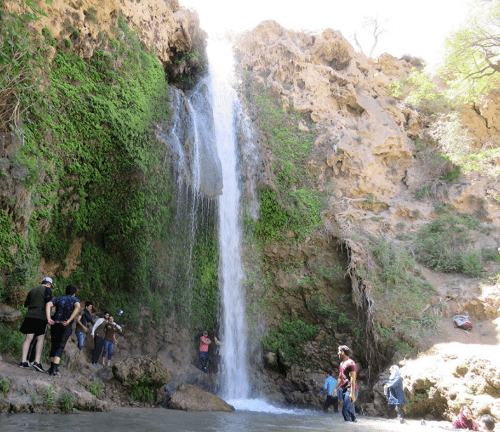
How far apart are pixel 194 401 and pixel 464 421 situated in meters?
5.44

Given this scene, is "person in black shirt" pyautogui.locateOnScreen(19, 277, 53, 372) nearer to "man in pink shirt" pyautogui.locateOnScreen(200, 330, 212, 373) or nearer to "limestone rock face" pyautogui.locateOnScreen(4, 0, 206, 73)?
"man in pink shirt" pyautogui.locateOnScreen(200, 330, 212, 373)

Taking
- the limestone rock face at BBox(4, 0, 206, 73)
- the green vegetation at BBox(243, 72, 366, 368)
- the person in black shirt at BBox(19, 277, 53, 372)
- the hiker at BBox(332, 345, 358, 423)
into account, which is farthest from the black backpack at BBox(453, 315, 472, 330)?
the limestone rock face at BBox(4, 0, 206, 73)

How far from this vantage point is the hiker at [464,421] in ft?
23.4

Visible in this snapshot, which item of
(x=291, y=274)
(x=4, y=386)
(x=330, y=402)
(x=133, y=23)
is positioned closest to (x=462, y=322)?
(x=330, y=402)

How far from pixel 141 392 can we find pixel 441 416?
6776 millimetres

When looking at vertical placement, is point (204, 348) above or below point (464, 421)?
above

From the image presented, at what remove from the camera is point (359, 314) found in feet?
38.8

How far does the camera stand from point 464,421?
23.7 ft

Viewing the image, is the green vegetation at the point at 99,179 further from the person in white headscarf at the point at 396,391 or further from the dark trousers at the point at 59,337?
the person in white headscarf at the point at 396,391

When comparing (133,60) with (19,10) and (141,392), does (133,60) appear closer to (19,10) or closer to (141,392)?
(19,10)

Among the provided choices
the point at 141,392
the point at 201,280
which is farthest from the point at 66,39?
the point at 141,392

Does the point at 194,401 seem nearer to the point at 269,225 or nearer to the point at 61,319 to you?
the point at 61,319

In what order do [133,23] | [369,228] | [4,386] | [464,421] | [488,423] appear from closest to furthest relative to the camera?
[4,386]
[488,423]
[464,421]
[133,23]
[369,228]

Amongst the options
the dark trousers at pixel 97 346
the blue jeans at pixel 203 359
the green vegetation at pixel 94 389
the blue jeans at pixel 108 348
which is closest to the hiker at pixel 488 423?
the blue jeans at pixel 203 359
